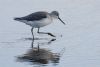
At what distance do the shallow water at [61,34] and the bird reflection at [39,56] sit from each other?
0.09 meters

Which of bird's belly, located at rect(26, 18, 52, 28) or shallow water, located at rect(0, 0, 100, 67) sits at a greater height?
bird's belly, located at rect(26, 18, 52, 28)

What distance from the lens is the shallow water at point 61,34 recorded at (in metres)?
10.1

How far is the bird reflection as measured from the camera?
1005 cm

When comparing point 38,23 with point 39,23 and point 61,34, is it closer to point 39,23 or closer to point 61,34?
point 39,23

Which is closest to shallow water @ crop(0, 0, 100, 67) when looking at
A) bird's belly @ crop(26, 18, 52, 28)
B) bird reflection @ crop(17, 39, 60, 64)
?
bird reflection @ crop(17, 39, 60, 64)

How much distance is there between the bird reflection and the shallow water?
9 centimetres

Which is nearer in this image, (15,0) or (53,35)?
(53,35)

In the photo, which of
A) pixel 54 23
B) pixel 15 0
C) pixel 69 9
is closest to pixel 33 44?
pixel 54 23

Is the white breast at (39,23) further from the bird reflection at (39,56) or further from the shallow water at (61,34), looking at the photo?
the bird reflection at (39,56)

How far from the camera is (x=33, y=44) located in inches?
452

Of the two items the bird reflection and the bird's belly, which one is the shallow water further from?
the bird's belly

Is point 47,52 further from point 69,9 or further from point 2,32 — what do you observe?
point 69,9

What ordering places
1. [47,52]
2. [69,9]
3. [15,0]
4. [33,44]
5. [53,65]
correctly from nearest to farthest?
[53,65]
[47,52]
[33,44]
[69,9]
[15,0]

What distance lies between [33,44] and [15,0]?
202 inches
